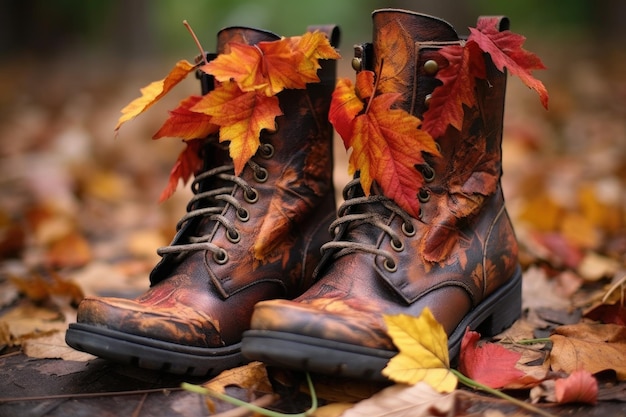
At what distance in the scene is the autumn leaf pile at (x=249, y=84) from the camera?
154 cm

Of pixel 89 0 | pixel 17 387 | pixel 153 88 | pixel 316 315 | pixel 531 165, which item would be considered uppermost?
pixel 89 0

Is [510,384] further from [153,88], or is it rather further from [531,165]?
[531,165]

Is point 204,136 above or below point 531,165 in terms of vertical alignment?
above

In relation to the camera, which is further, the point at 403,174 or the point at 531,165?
the point at 531,165

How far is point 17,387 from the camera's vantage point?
1464 millimetres

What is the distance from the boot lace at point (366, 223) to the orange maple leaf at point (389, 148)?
0.11 ft

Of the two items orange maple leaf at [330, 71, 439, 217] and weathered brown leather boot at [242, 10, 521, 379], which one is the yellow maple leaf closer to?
weathered brown leather boot at [242, 10, 521, 379]

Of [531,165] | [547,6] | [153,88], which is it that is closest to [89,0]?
[547,6]

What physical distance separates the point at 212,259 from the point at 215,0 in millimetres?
15401

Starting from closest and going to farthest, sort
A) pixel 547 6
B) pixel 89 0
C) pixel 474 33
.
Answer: pixel 474 33 < pixel 89 0 < pixel 547 6

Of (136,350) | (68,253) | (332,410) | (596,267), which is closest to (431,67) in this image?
(332,410)

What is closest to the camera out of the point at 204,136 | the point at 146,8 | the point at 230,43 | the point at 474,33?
the point at 474,33

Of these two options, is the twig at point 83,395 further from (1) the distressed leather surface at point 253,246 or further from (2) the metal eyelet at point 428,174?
(2) the metal eyelet at point 428,174

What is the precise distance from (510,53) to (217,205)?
78 centimetres
